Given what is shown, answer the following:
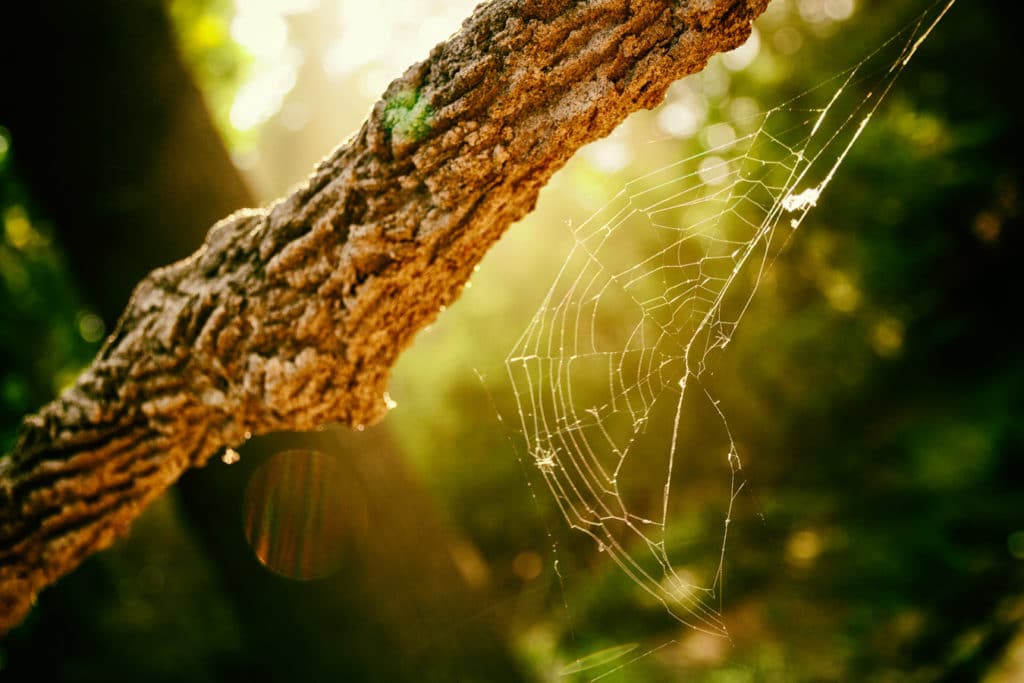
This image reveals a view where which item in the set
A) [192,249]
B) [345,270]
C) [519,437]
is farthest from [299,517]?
[519,437]

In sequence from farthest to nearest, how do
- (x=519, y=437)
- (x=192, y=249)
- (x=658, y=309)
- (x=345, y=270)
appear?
(x=519, y=437) → (x=658, y=309) → (x=192, y=249) → (x=345, y=270)

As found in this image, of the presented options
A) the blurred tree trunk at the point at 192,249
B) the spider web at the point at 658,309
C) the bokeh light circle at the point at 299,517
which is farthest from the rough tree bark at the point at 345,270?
the spider web at the point at 658,309

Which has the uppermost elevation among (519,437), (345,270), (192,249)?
(192,249)

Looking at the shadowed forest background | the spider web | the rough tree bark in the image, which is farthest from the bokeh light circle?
the spider web

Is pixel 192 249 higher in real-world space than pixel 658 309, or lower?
higher

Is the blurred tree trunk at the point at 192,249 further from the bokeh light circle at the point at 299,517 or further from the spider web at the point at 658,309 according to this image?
the spider web at the point at 658,309

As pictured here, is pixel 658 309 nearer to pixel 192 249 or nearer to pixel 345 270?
pixel 192 249
